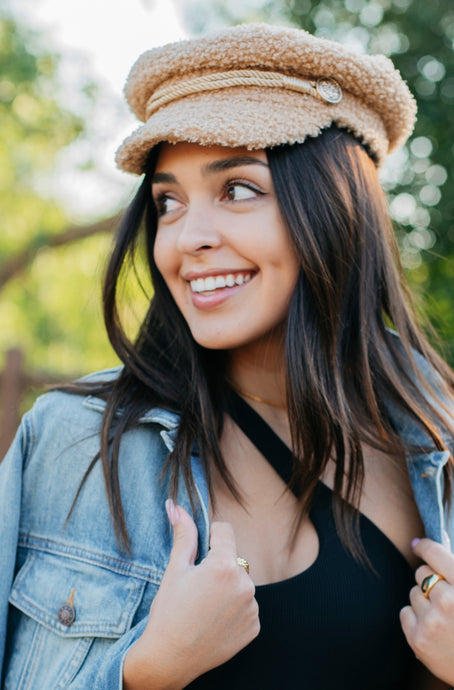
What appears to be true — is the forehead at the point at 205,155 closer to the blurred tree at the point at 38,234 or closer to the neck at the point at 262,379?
the neck at the point at 262,379

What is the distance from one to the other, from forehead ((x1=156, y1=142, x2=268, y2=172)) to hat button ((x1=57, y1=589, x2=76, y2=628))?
122 cm

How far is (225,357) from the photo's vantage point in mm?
2299

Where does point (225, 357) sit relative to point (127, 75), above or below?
below

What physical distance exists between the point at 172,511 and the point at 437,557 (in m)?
0.75

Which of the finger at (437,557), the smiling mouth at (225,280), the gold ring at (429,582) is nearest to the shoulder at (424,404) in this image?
the finger at (437,557)

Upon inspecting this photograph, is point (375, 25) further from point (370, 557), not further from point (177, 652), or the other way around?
point (177, 652)

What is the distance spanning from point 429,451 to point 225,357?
73cm

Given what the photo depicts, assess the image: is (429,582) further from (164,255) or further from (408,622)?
(164,255)

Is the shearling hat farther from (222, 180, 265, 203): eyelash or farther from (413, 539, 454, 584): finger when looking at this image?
(413, 539, 454, 584): finger

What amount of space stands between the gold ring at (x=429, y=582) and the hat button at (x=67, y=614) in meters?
0.93

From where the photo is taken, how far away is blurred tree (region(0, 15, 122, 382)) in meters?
8.16

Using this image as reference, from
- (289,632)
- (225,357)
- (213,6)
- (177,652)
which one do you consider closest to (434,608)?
(289,632)

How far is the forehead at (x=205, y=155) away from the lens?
1906mm

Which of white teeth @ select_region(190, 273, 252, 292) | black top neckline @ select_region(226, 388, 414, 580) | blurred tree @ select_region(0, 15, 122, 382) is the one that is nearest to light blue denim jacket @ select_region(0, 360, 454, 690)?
black top neckline @ select_region(226, 388, 414, 580)
